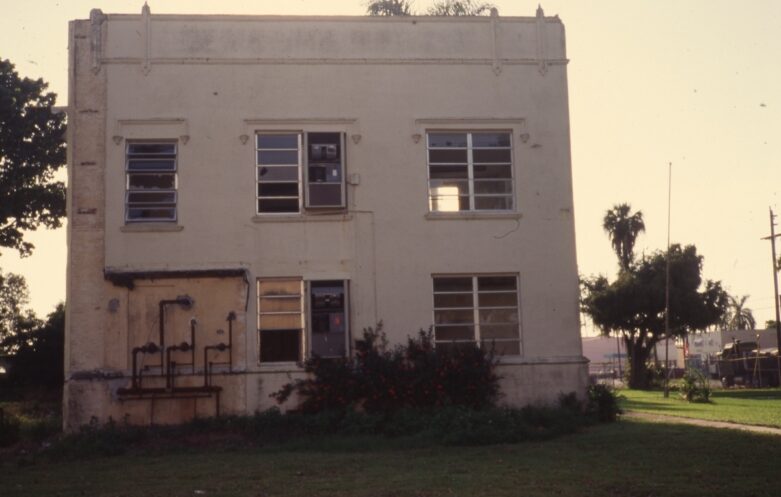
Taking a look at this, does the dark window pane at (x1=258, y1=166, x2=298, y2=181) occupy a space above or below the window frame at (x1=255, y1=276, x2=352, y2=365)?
above

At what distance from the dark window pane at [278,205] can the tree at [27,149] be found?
487 inches

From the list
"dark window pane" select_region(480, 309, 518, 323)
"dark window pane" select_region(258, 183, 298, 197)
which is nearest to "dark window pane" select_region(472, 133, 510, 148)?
"dark window pane" select_region(480, 309, 518, 323)

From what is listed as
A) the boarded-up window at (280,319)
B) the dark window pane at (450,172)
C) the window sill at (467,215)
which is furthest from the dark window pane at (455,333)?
the dark window pane at (450,172)

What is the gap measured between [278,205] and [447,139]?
389cm

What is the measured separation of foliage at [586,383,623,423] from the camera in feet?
68.4

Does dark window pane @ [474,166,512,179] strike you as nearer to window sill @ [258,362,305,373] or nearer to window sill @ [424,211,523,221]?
window sill @ [424,211,523,221]

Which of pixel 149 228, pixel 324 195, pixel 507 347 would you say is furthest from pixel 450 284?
pixel 149 228

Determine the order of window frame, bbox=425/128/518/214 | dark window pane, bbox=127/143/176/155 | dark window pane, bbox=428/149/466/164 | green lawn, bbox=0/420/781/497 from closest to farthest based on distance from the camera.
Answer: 1. green lawn, bbox=0/420/781/497
2. dark window pane, bbox=127/143/176/155
3. window frame, bbox=425/128/518/214
4. dark window pane, bbox=428/149/466/164

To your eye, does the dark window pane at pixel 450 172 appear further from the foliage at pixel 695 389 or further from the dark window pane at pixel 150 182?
the foliage at pixel 695 389

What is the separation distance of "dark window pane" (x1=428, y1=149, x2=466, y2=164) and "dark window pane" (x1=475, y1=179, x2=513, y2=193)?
603 mm

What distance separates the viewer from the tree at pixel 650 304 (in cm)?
5278

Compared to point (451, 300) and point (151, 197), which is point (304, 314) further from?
point (151, 197)

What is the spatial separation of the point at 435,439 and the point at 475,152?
268 inches

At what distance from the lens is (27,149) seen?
30969 millimetres
